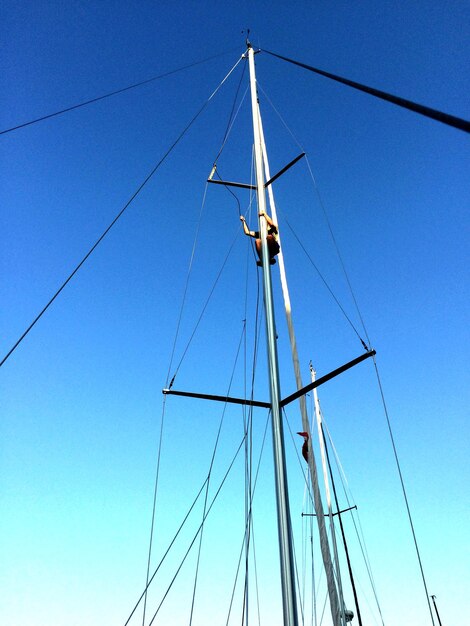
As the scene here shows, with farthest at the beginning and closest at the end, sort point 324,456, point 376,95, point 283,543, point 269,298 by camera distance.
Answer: point 324,456 < point 269,298 < point 283,543 < point 376,95

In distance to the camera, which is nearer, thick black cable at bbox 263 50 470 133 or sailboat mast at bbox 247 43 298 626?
thick black cable at bbox 263 50 470 133

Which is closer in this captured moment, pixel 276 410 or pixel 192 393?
pixel 276 410

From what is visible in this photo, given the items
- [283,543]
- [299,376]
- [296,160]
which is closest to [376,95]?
[283,543]

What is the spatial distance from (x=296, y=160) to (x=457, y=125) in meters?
6.98

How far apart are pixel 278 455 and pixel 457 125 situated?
148 inches

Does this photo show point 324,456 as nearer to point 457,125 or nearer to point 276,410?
point 276,410

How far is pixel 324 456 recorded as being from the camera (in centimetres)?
1555

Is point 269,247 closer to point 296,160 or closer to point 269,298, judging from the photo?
point 269,298

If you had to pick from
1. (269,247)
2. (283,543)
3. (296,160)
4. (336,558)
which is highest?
(296,160)

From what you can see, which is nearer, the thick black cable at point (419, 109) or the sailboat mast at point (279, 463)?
the thick black cable at point (419, 109)

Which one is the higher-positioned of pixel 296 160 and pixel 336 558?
pixel 296 160

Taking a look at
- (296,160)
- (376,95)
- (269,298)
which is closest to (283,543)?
(269,298)

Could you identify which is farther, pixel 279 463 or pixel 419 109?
pixel 279 463

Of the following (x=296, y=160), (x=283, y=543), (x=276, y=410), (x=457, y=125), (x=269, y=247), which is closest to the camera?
(x=457, y=125)
